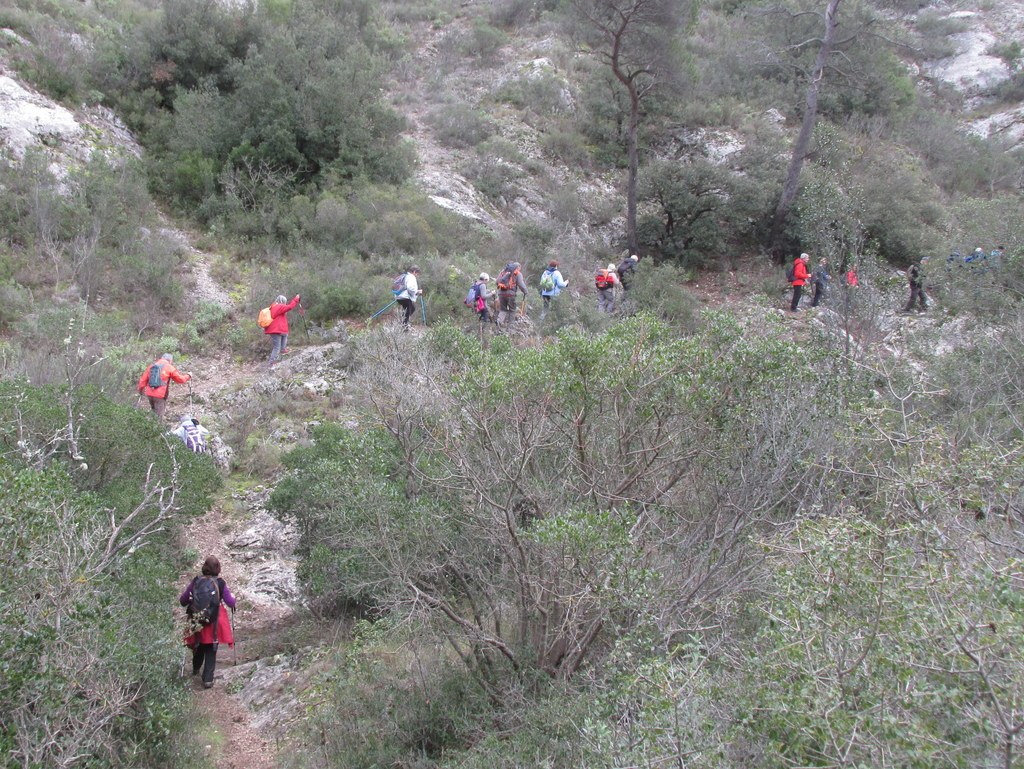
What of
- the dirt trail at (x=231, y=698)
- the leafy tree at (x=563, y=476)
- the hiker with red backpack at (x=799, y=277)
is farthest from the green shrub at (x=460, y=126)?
the leafy tree at (x=563, y=476)

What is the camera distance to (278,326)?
12.1 m

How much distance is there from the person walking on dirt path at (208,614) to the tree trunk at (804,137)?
16.3 m

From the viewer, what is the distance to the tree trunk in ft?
57.8

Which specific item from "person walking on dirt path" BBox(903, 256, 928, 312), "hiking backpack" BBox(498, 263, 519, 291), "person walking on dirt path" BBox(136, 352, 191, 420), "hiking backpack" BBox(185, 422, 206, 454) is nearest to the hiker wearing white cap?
"hiking backpack" BBox(498, 263, 519, 291)

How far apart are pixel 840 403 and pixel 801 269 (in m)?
9.67

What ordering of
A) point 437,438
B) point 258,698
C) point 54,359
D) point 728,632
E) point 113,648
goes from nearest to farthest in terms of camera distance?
point 113,648 → point 728,632 → point 437,438 → point 258,698 → point 54,359

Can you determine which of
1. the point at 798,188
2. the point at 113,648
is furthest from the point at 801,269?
the point at 113,648

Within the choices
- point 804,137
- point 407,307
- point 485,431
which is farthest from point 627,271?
point 485,431

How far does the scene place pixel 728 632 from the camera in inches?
204

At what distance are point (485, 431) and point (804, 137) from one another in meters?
15.5

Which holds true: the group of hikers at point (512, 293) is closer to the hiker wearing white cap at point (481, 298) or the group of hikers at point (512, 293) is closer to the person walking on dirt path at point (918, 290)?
the hiker wearing white cap at point (481, 298)

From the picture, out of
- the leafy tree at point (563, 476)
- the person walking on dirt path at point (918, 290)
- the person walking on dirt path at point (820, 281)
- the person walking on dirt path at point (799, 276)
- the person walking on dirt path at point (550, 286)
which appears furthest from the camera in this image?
the person walking on dirt path at point (799, 276)

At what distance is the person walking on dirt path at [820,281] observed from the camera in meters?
14.2

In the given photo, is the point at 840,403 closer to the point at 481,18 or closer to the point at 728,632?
the point at 728,632
